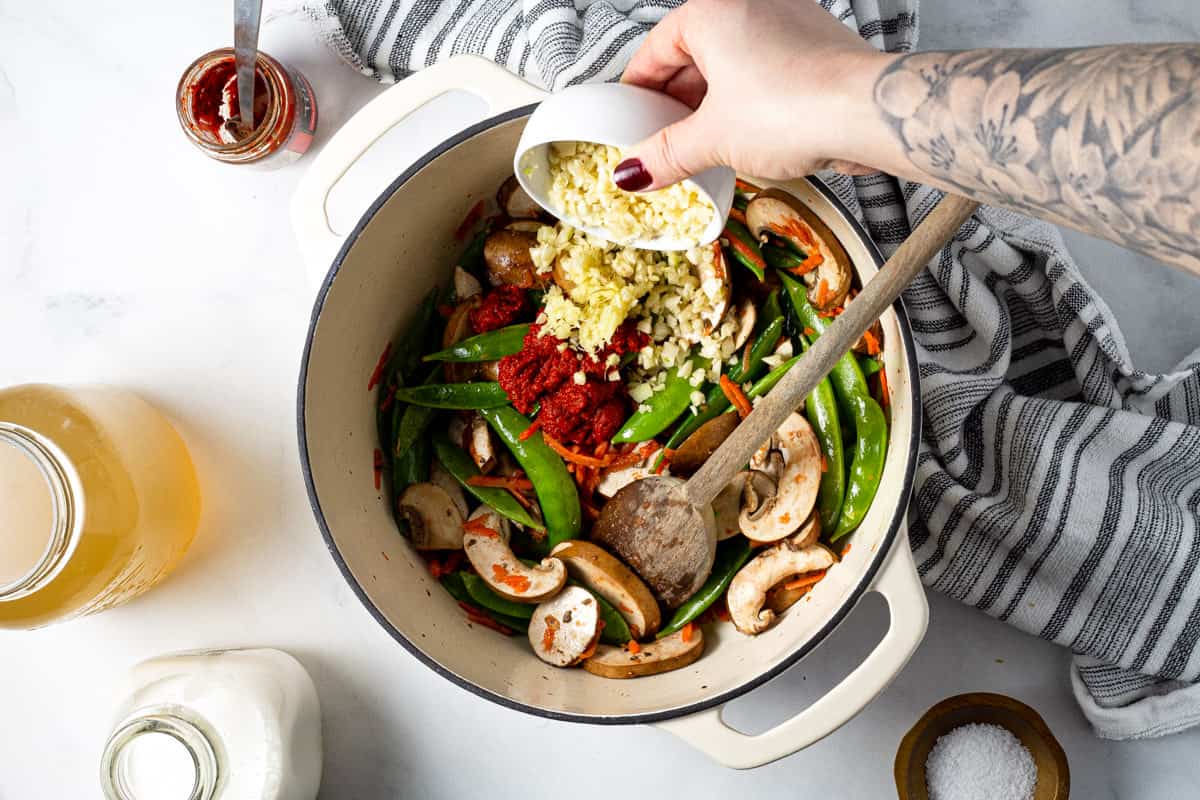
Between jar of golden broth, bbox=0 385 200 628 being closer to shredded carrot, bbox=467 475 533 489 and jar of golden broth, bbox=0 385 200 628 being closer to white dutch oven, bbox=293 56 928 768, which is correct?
white dutch oven, bbox=293 56 928 768

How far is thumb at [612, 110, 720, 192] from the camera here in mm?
1154

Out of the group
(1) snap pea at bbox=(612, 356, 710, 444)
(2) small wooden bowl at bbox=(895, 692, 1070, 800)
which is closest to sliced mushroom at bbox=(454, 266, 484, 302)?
(1) snap pea at bbox=(612, 356, 710, 444)

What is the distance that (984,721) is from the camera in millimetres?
1563

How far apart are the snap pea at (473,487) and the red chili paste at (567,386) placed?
0.14 metres

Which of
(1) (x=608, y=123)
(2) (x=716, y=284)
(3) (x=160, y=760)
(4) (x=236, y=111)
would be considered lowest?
(3) (x=160, y=760)

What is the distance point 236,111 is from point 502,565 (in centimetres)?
94

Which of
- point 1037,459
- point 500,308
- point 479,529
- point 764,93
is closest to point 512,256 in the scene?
point 500,308

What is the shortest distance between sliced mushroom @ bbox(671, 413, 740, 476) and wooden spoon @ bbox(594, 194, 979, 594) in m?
0.05

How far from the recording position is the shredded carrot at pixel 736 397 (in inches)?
58.4

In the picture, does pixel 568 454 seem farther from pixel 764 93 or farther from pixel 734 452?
pixel 764 93

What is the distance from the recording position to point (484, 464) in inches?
61.2

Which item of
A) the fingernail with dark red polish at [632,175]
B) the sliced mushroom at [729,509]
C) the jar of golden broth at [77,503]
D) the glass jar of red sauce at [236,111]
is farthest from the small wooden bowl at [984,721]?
the glass jar of red sauce at [236,111]

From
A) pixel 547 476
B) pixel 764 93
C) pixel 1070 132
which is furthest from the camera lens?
pixel 547 476

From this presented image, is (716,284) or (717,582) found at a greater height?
(716,284)
